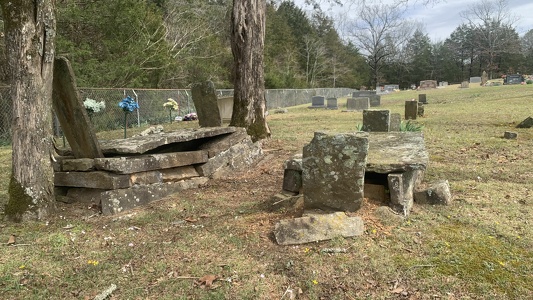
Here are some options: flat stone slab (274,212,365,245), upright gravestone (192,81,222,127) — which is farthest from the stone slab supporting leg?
upright gravestone (192,81,222,127)

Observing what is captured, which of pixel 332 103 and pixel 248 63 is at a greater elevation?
pixel 248 63

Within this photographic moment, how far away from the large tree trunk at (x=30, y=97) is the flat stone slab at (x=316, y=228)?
280 centimetres

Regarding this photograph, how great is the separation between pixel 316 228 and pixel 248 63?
629cm

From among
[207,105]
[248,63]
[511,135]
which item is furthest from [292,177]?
[511,135]

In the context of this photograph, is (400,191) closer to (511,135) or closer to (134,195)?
(134,195)

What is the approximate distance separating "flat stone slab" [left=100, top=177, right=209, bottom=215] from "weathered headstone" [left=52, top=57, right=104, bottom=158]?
64 cm

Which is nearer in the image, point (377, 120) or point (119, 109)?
point (377, 120)

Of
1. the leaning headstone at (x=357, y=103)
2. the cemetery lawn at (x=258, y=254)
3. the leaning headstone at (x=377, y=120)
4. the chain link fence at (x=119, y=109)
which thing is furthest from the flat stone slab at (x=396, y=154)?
the leaning headstone at (x=357, y=103)

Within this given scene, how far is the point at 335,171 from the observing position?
12.7 ft

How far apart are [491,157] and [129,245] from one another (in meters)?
6.85

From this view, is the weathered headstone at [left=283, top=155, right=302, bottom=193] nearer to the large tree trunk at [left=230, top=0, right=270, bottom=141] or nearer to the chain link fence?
the large tree trunk at [left=230, top=0, right=270, bottom=141]

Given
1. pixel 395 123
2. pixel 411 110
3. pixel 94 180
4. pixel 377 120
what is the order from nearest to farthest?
pixel 94 180 < pixel 377 120 < pixel 395 123 < pixel 411 110

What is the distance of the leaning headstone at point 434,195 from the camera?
4461 mm

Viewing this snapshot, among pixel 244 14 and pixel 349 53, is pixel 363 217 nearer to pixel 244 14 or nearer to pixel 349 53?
pixel 244 14
